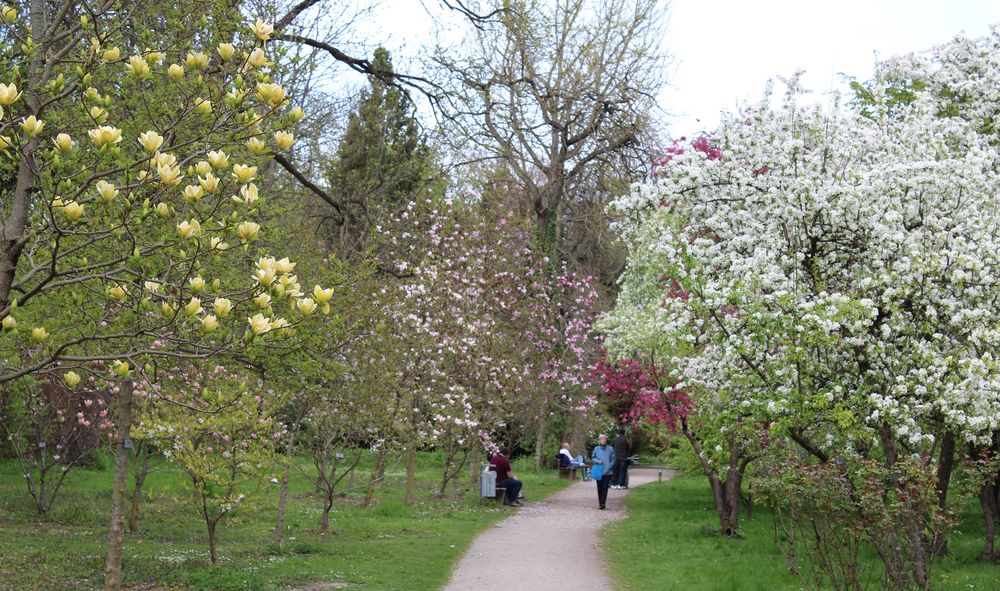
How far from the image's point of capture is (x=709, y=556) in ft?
42.4

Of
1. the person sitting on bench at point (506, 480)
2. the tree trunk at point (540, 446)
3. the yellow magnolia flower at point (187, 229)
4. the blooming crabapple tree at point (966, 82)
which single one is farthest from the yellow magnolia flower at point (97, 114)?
the tree trunk at point (540, 446)

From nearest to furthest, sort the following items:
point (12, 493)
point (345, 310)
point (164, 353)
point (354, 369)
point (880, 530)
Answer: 1. point (164, 353)
2. point (880, 530)
3. point (345, 310)
4. point (354, 369)
5. point (12, 493)

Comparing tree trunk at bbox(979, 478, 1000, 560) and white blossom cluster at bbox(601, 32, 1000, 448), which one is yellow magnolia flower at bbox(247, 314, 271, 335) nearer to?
white blossom cluster at bbox(601, 32, 1000, 448)

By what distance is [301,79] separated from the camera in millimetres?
13117

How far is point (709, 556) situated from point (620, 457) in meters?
10.4

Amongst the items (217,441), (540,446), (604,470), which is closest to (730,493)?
(604,470)

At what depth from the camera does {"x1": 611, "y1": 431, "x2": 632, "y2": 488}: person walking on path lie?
22797 millimetres

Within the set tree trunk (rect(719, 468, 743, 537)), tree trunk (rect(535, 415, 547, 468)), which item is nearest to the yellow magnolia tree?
tree trunk (rect(719, 468, 743, 537))

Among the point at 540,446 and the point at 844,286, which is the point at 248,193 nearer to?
the point at 844,286

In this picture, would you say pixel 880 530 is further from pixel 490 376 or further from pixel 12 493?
pixel 12 493

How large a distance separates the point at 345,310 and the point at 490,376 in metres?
8.41

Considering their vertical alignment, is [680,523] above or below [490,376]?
below

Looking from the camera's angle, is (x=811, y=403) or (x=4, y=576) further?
(x=4, y=576)

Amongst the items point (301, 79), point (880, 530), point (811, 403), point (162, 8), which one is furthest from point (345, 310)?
point (880, 530)
